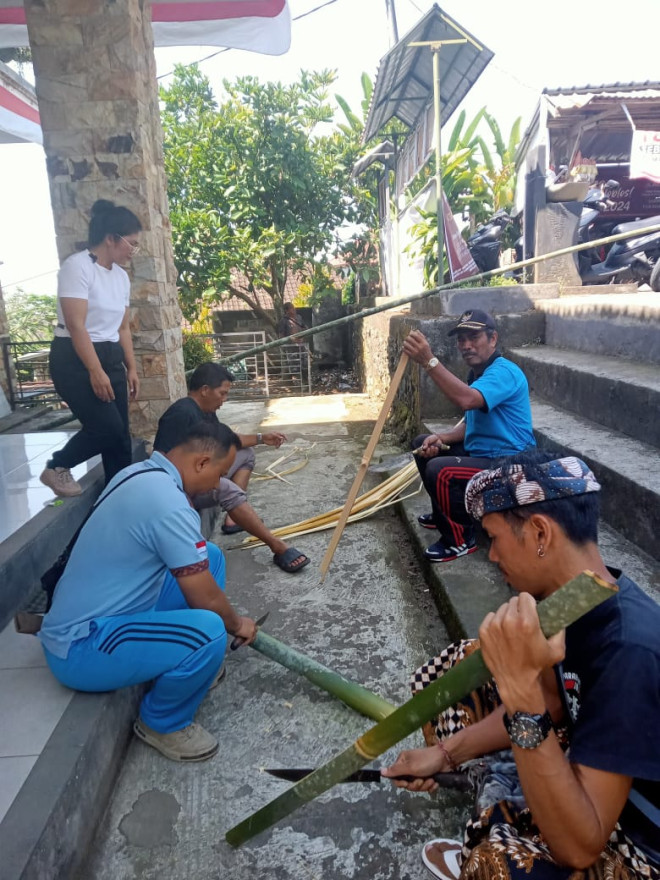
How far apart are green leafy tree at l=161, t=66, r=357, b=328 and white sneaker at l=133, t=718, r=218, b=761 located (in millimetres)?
10705

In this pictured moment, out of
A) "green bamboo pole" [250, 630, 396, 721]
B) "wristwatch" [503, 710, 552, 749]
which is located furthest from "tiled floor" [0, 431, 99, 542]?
"wristwatch" [503, 710, 552, 749]

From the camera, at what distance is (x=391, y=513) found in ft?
14.0

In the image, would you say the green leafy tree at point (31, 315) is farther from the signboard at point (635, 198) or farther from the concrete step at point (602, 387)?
the concrete step at point (602, 387)

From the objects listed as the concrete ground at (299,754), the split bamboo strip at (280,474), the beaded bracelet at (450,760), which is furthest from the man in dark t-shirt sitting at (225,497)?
the beaded bracelet at (450,760)

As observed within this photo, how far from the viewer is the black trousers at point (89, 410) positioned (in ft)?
10.9

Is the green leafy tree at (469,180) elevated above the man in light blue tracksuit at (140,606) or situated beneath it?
elevated above

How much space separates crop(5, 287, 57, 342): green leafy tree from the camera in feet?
51.0

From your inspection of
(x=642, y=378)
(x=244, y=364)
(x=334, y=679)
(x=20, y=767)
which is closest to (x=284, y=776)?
(x=334, y=679)

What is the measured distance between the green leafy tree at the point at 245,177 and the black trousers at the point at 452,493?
9654mm

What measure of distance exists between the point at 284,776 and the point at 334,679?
45 centimetres

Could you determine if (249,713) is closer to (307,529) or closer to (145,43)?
(307,529)

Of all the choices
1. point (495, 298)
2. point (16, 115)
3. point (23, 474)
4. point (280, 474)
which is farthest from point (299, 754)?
point (16, 115)

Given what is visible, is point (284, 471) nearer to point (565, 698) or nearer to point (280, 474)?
point (280, 474)

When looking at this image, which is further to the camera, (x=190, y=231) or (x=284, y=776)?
(x=190, y=231)
